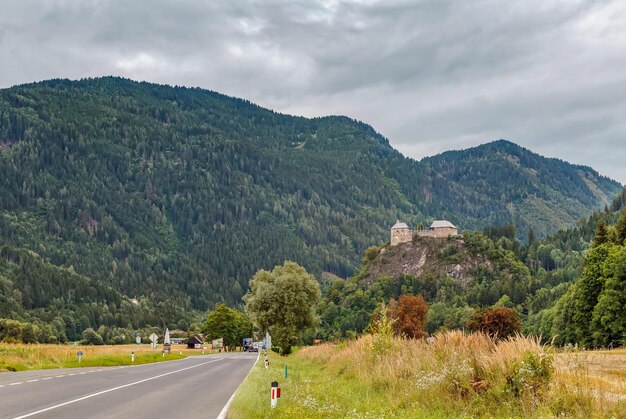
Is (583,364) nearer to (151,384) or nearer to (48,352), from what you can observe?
(151,384)

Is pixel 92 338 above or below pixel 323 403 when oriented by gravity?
below

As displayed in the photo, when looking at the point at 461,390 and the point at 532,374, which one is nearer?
the point at 532,374

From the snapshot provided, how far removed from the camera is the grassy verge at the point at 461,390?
16031 millimetres

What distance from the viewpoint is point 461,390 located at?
19.2m

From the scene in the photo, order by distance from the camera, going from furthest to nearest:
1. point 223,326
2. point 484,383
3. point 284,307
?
point 223,326 < point 284,307 < point 484,383

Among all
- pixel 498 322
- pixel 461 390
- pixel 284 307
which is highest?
pixel 284 307

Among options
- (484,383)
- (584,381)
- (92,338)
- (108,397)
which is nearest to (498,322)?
(108,397)

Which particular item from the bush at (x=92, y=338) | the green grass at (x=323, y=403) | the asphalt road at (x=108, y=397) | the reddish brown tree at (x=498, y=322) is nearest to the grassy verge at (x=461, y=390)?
the green grass at (x=323, y=403)

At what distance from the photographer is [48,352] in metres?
50.3

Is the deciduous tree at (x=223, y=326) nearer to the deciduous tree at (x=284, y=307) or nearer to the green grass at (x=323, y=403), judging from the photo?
the deciduous tree at (x=284, y=307)

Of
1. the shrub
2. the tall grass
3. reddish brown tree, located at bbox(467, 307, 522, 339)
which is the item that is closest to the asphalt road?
the tall grass

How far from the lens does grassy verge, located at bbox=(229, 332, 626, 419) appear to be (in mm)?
16031

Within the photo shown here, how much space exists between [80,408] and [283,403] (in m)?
6.34

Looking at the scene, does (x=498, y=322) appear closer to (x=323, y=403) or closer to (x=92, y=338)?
(x=323, y=403)
